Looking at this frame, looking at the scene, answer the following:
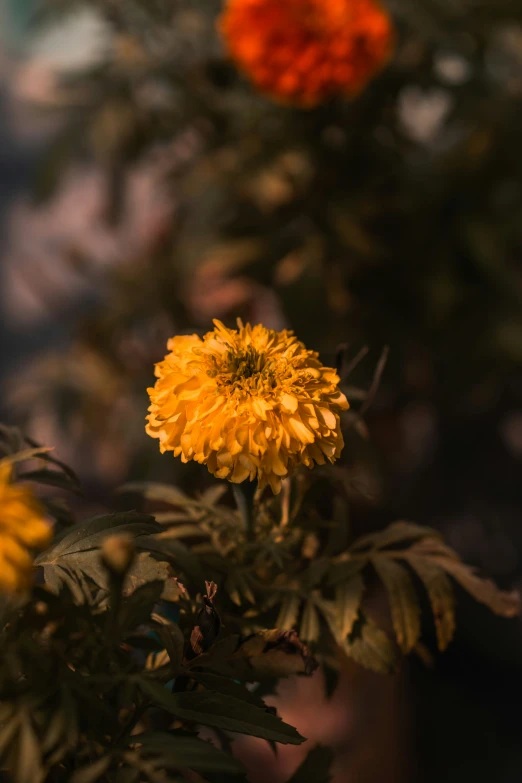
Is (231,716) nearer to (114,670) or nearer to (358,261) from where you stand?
(114,670)

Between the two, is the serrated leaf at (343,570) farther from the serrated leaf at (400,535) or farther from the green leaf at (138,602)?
the green leaf at (138,602)

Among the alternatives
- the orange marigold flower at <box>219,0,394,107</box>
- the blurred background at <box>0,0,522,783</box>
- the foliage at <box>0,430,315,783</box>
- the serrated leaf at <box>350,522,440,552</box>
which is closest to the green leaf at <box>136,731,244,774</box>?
the foliage at <box>0,430,315,783</box>

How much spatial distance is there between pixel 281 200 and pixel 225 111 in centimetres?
19

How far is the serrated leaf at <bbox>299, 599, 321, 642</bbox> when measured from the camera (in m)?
0.46

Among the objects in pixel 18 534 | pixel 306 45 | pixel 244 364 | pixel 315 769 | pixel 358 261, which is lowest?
pixel 315 769

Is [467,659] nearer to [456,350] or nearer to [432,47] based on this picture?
[456,350]

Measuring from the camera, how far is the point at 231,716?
1.22 feet

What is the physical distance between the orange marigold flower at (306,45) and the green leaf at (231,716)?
92 centimetres

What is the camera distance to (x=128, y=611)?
355 millimetres

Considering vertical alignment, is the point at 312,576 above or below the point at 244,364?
below

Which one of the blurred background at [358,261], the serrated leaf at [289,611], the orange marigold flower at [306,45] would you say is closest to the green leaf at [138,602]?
the serrated leaf at [289,611]

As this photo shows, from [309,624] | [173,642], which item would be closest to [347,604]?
[309,624]

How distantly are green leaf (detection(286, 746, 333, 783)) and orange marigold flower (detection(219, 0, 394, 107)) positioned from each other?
2.94 ft

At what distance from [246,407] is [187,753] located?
0.55 feet
